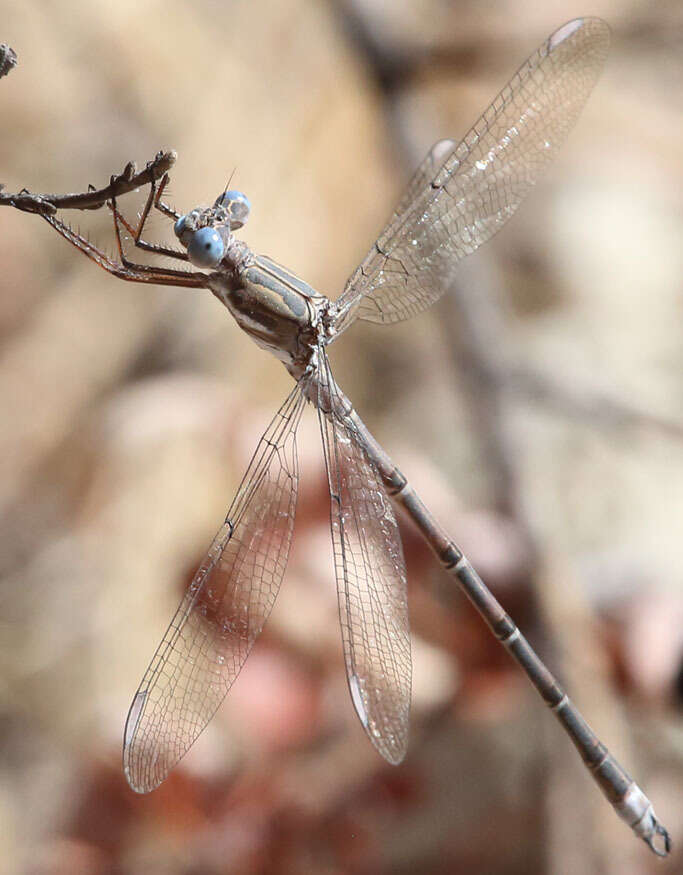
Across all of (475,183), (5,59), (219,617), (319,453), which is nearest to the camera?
(5,59)

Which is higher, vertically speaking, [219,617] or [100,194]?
[100,194]

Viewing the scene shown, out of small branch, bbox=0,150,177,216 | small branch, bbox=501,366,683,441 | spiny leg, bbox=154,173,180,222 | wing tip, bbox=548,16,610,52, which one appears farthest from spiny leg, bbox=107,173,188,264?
small branch, bbox=501,366,683,441

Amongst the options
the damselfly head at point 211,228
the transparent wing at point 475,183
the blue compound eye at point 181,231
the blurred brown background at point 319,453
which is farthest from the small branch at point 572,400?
the blue compound eye at point 181,231

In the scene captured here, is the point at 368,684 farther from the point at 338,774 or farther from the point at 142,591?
the point at 142,591

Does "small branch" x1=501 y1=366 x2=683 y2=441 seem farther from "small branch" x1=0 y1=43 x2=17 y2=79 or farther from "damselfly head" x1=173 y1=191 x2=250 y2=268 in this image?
"small branch" x1=0 y1=43 x2=17 y2=79

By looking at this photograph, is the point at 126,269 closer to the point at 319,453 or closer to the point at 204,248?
the point at 204,248

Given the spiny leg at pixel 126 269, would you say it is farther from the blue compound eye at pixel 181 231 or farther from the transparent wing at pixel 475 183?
the transparent wing at pixel 475 183

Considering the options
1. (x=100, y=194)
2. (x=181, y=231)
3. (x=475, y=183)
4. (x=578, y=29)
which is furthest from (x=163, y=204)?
(x=578, y=29)
